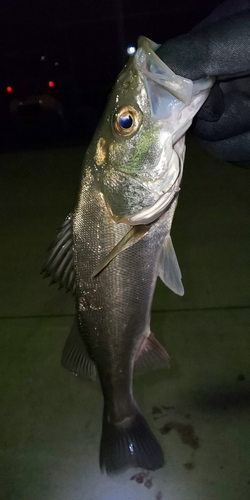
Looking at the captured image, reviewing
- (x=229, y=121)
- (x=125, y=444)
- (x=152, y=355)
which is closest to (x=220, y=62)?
(x=229, y=121)

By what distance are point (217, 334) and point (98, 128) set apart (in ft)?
5.16

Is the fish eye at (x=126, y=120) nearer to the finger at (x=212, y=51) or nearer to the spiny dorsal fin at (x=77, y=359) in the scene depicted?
the finger at (x=212, y=51)

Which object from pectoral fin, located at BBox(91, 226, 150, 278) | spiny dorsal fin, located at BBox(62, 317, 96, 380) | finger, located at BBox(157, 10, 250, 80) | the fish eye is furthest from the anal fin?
finger, located at BBox(157, 10, 250, 80)

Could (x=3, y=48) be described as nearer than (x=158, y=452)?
No

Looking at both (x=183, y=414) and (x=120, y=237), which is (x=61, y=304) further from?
(x=120, y=237)

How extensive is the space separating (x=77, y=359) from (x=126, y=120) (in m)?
0.78

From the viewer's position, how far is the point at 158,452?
1564 mm

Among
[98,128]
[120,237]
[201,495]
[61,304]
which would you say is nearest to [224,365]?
[201,495]

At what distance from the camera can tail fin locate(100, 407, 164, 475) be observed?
148 cm

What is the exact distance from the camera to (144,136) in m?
0.98

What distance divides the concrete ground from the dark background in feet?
15.5

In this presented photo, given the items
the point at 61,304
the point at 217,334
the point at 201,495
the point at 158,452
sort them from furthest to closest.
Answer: the point at 61,304 → the point at 217,334 → the point at 201,495 → the point at 158,452

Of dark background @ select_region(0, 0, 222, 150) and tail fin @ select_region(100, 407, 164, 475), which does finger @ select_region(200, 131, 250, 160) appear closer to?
tail fin @ select_region(100, 407, 164, 475)

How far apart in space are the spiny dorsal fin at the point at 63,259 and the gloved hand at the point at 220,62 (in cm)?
50
